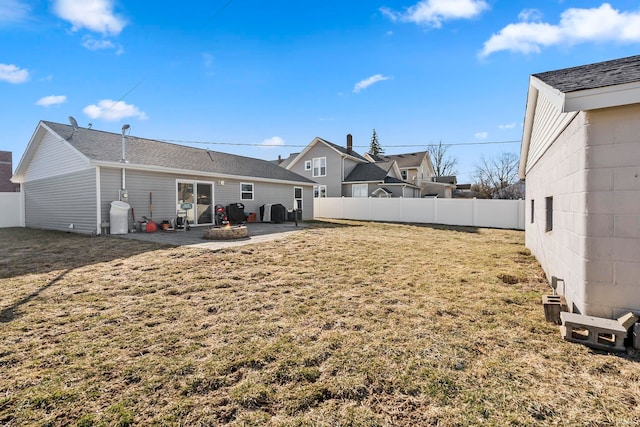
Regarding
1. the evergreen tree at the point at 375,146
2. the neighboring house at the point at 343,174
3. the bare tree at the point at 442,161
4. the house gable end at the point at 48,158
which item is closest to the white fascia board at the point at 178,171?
the house gable end at the point at 48,158

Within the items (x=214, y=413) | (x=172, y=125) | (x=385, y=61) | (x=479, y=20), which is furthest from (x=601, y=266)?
(x=172, y=125)

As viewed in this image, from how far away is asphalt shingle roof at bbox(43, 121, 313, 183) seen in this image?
11.1m

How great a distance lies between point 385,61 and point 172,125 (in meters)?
13.1

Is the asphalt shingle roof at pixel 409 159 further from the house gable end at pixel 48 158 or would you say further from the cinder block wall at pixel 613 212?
the cinder block wall at pixel 613 212

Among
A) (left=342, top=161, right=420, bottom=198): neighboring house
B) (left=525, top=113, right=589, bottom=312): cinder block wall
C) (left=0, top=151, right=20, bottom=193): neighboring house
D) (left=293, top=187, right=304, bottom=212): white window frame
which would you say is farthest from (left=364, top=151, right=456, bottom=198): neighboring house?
(left=0, top=151, right=20, bottom=193): neighboring house

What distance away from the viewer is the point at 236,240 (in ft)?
29.5

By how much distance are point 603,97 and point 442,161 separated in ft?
140

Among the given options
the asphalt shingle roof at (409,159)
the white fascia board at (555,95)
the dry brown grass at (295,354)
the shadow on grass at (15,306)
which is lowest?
the dry brown grass at (295,354)

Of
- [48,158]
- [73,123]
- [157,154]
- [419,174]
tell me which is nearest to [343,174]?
[419,174]

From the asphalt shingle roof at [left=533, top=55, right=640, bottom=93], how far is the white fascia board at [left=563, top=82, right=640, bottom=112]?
1.8 inches

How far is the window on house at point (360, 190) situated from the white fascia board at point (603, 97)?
2074 centimetres

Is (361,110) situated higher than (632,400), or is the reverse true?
(361,110)

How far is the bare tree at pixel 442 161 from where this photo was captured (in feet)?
139

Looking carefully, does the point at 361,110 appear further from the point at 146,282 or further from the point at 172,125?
the point at 146,282
